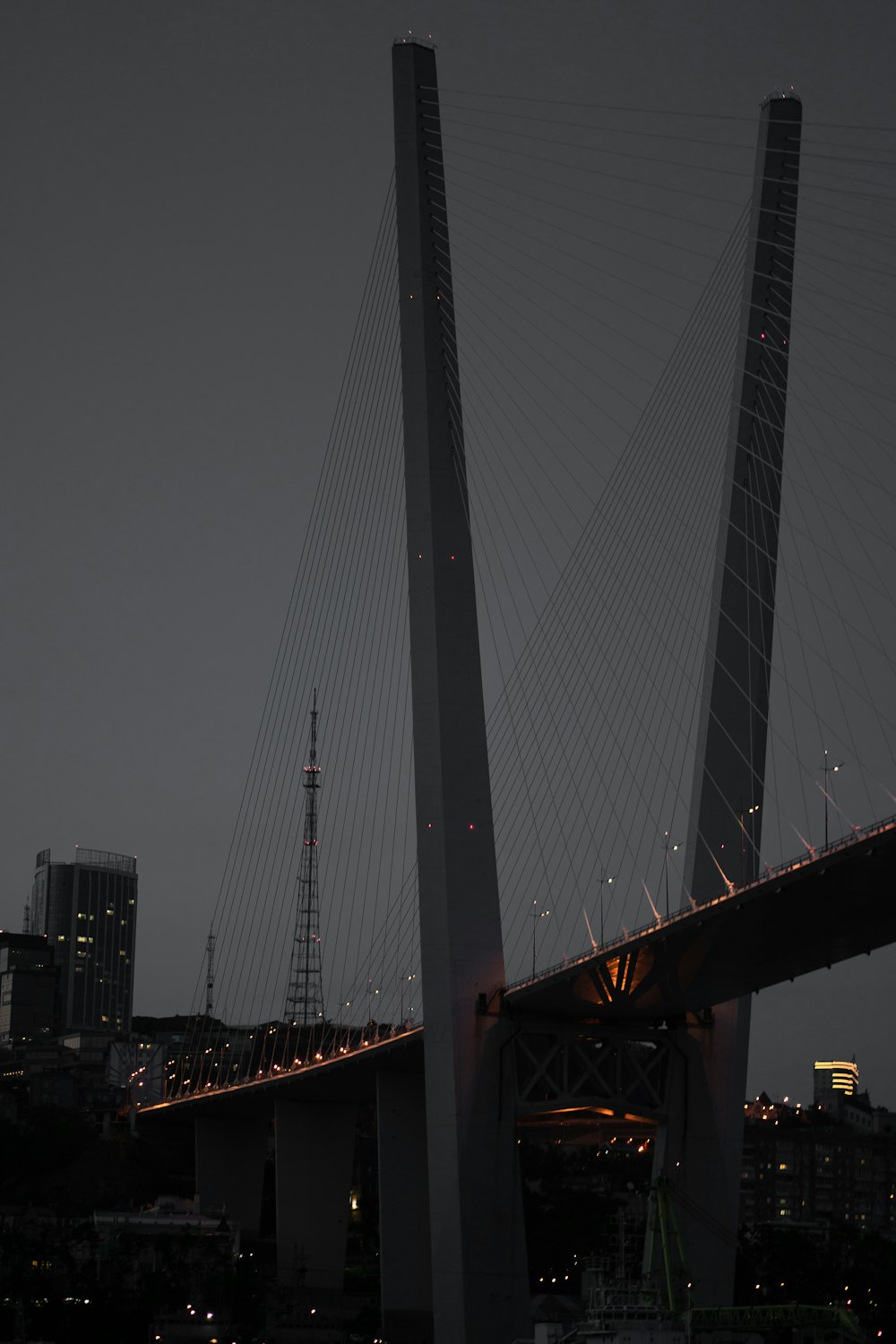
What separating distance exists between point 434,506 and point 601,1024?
11027 millimetres

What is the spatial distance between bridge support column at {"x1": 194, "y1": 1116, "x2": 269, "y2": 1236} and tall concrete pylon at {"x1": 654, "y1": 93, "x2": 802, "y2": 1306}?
36245 mm

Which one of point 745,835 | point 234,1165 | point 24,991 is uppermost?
point 24,991

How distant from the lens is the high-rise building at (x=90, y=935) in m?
188

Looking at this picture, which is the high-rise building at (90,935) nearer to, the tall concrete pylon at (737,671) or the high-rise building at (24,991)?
the high-rise building at (24,991)

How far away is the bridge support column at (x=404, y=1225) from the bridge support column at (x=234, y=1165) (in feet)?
76.4

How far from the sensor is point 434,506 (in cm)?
3725

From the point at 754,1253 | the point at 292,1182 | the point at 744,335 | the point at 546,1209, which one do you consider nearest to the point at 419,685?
the point at 744,335

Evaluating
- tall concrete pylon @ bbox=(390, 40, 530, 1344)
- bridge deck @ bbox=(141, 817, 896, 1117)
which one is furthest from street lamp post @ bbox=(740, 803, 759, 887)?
tall concrete pylon @ bbox=(390, 40, 530, 1344)

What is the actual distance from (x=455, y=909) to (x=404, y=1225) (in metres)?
15.6

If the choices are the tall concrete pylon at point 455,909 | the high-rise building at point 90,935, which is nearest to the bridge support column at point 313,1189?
the tall concrete pylon at point 455,909

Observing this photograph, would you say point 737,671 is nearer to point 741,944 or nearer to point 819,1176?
point 741,944

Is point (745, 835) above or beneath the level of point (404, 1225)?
above

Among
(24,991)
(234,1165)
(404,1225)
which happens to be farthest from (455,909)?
(24,991)

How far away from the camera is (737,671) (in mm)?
37875
